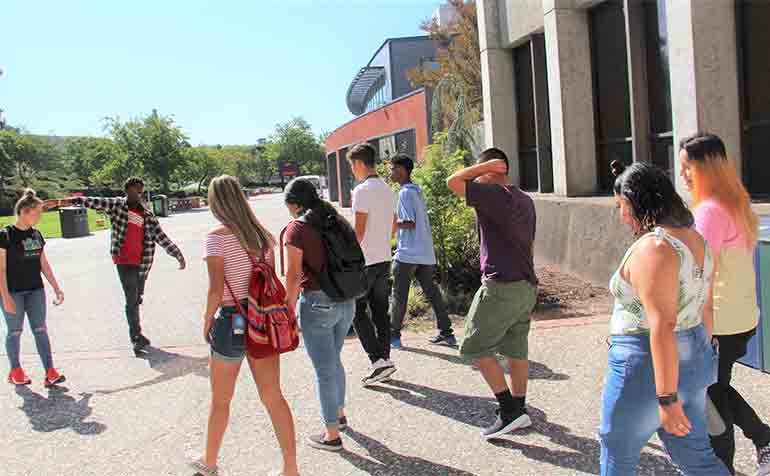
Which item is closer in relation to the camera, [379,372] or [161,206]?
[379,372]

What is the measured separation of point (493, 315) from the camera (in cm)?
414

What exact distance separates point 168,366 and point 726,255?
5044 mm

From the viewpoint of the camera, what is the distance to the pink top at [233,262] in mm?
3639

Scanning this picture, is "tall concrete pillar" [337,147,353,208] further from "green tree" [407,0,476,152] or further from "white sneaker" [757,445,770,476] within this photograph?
"white sneaker" [757,445,770,476]

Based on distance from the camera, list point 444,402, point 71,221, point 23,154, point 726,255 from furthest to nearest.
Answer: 1. point 23,154
2. point 71,221
3. point 444,402
4. point 726,255

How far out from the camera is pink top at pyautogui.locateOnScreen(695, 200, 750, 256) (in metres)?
3.08

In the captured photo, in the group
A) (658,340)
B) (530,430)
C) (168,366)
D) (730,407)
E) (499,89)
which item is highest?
(499,89)

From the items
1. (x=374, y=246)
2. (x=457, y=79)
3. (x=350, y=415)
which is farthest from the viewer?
(x=457, y=79)

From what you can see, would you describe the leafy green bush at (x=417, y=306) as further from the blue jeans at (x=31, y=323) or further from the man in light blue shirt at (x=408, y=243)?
the blue jeans at (x=31, y=323)

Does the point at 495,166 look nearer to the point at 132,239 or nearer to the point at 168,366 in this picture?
the point at 168,366

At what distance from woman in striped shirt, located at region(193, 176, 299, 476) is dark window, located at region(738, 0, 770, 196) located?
703 centimetres

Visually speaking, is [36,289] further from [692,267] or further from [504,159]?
[692,267]

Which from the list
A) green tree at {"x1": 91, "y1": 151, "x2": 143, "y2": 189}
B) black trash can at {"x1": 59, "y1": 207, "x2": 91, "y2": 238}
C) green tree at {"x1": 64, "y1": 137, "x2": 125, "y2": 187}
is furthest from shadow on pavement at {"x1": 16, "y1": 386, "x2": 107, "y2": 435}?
green tree at {"x1": 64, "y1": 137, "x2": 125, "y2": 187}

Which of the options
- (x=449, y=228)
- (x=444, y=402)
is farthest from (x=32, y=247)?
(x=449, y=228)
